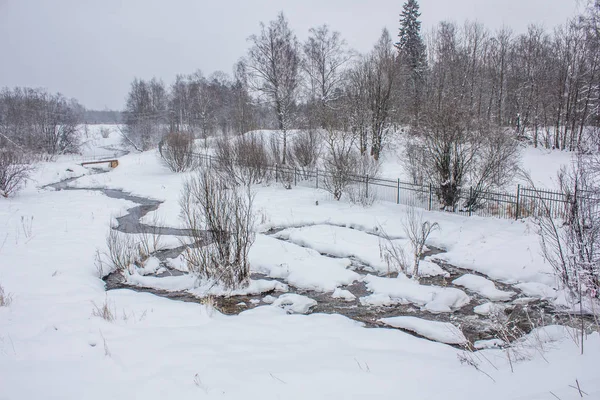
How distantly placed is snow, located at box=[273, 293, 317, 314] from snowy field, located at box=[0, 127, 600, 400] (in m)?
0.04

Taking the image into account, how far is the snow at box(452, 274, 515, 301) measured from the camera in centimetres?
855

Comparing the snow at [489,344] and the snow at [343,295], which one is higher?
the snow at [489,344]

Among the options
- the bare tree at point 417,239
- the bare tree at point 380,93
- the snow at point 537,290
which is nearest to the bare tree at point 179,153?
the bare tree at point 380,93

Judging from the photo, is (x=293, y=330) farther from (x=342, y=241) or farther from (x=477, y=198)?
(x=477, y=198)

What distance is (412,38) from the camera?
133ft

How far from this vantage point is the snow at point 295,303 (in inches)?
310


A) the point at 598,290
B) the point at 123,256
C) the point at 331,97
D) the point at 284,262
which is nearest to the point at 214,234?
the point at 284,262

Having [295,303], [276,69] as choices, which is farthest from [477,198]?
[276,69]

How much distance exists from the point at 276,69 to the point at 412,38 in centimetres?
1983

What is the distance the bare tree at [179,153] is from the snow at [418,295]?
24.7 m

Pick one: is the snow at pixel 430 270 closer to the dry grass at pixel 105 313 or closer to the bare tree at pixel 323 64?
the dry grass at pixel 105 313

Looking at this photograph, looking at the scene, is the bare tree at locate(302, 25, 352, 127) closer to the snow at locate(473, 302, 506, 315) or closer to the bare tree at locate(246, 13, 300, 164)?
the bare tree at locate(246, 13, 300, 164)

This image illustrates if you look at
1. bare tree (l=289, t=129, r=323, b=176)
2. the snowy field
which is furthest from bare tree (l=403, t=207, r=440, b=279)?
bare tree (l=289, t=129, r=323, b=176)

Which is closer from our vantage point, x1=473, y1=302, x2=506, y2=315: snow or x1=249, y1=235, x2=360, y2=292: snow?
x1=473, y1=302, x2=506, y2=315: snow
